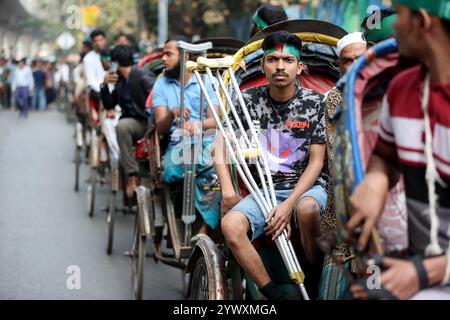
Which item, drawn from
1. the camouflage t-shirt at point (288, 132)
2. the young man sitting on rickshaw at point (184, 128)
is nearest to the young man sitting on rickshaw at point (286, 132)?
the camouflage t-shirt at point (288, 132)

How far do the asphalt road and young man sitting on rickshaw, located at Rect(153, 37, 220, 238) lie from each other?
1110mm

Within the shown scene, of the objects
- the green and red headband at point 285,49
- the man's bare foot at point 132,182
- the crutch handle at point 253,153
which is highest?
the green and red headband at point 285,49

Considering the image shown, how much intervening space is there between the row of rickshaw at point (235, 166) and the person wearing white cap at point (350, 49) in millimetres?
302

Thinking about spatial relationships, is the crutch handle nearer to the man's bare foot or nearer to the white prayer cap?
the white prayer cap

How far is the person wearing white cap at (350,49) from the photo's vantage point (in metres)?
4.90

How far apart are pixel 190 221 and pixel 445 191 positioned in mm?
3501

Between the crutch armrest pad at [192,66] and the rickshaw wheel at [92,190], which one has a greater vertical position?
the crutch armrest pad at [192,66]

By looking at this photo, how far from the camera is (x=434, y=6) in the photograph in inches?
106

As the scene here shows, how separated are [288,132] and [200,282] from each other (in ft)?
3.20

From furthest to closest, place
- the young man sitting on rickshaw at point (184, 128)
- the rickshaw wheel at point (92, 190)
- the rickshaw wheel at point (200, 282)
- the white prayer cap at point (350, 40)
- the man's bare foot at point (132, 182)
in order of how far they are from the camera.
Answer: the rickshaw wheel at point (92, 190) → the man's bare foot at point (132, 182) → the young man sitting on rickshaw at point (184, 128) → the white prayer cap at point (350, 40) → the rickshaw wheel at point (200, 282)

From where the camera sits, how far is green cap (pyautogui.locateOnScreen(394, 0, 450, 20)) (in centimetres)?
268

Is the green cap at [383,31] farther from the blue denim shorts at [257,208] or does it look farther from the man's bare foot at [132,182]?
the man's bare foot at [132,182]

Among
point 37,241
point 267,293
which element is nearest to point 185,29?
point 37,241

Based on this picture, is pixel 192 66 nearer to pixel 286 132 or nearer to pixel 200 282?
pixel 286 132
